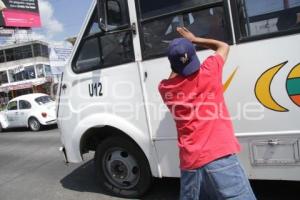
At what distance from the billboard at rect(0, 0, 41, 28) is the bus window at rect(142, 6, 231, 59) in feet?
148

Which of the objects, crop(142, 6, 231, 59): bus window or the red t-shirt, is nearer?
the red t-shirt

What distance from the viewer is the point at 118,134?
537cm

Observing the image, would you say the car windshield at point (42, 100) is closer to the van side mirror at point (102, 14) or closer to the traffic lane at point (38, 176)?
the traffic lane at point (38, 176)

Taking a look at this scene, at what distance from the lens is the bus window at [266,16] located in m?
3.96

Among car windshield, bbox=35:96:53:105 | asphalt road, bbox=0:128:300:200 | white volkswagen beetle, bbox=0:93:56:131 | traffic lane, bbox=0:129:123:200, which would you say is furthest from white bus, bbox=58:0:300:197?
car windshield, bbox=35:96:53:105

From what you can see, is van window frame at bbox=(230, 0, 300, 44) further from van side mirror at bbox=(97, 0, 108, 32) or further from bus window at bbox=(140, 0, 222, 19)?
van side mirror at bbox=(97, 0, 108, 32)

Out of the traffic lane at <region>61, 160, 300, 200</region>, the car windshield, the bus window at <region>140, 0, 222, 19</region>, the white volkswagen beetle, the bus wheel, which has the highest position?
the bus window at <region>140, 0, 222, 19</region>

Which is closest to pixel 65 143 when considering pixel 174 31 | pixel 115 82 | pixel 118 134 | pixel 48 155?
pixel 118 134

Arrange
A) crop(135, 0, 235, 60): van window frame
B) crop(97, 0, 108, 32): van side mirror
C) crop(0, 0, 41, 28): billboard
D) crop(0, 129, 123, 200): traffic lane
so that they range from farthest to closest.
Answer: crop(0, 0, 41, 28): billboard < crop(0, 129, 123, 200): traffic lane < crop(97, 0, 108, 32): van side mirror < crop(135, 0, 235, 60): van window frame

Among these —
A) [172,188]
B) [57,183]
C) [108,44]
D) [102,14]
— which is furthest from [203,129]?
[57,183]

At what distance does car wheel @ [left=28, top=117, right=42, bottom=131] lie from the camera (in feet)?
55.3

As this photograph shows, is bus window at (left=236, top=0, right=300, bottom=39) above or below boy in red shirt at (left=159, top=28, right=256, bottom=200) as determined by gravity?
above

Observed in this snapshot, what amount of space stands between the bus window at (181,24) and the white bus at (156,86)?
0.01 m

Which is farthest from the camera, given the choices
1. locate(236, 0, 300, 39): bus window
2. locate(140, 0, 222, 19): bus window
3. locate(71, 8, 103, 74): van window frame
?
locate(71, 8, 103, 74): van window frame
